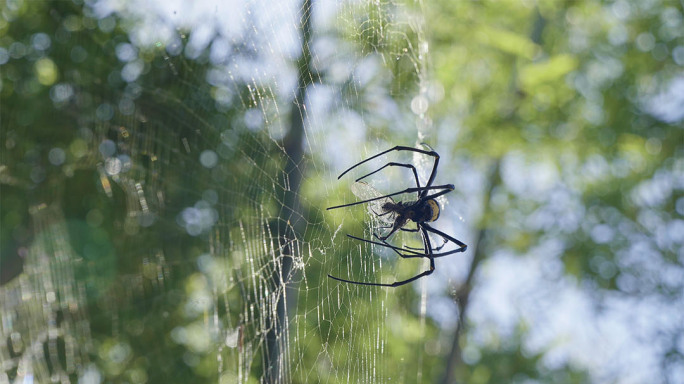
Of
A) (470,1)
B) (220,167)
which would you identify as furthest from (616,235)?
(220,167)

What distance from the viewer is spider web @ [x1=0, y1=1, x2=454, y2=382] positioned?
13.0 ft

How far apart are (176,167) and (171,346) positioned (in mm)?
2598

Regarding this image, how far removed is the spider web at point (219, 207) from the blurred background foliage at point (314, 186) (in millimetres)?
36

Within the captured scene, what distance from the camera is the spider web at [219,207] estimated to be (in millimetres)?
3949

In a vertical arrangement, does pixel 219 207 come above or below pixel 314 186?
above

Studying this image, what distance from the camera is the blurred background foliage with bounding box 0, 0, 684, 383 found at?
4.27m

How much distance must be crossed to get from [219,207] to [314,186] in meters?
2.52

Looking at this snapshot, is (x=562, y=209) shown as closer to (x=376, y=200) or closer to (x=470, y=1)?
(x=470, y=1)

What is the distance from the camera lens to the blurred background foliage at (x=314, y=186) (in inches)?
168

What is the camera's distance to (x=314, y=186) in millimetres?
4469

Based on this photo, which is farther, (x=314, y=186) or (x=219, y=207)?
(x=219, y=207)

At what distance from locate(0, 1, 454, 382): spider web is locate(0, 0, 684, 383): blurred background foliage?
0.04 metres

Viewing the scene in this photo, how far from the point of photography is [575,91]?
929 centimetres

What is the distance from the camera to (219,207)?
22.0 feet
